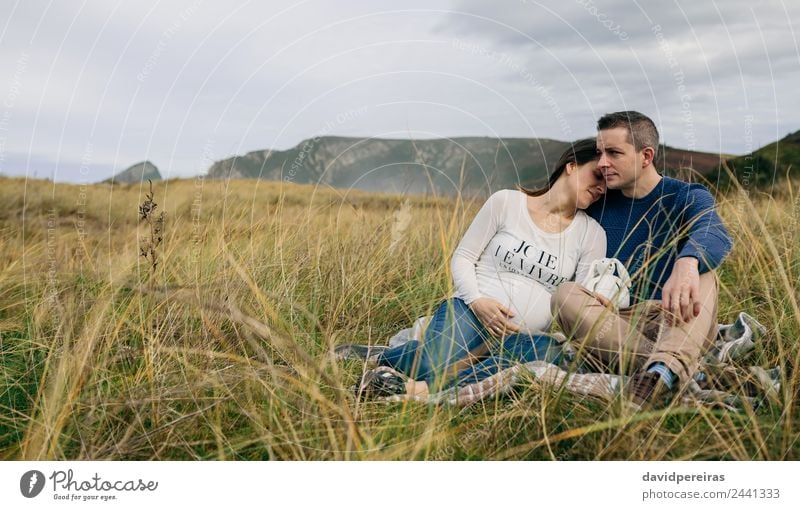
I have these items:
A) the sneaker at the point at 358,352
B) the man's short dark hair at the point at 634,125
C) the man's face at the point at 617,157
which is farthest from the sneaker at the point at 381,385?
the man's short dark hair at the point at 634,125

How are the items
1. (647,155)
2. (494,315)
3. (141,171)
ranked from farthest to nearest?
(141,171)
(647,155)
(494,315)

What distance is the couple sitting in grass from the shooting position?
3.12 meters

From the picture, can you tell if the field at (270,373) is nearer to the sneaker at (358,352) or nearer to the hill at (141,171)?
the sneaker at (358,352)

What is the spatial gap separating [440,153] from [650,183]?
131cm

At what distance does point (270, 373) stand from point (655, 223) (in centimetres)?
209

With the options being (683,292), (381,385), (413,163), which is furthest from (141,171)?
(683,292)

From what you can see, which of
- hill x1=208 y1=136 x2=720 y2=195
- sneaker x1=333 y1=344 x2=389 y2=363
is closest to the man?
hill x1=208 y1=136 x2=720 y2=195

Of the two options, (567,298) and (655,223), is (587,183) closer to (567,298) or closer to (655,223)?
(655,223)

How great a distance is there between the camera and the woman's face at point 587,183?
342 centimetres

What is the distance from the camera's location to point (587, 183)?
11.3ft

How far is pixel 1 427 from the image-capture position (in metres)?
2.87

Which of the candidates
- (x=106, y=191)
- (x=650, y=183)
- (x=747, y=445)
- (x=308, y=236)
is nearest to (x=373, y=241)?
(x=308, y=236)

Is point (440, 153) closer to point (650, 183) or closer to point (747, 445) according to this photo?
point (650, 183)

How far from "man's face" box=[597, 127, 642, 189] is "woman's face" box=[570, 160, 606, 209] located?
0.04 m
